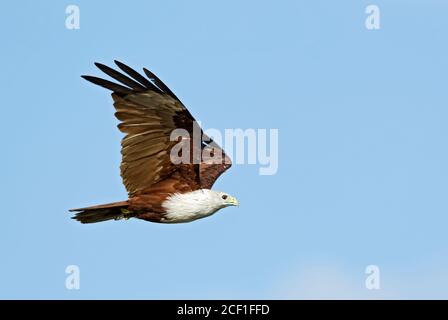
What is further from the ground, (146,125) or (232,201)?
(146,125)

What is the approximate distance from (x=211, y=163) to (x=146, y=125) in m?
1.93

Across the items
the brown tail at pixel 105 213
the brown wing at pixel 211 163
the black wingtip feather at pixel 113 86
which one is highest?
the black wingtip feather at pixel 113 86

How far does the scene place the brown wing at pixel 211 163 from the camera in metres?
28.3

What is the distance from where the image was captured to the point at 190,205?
88.6 ft

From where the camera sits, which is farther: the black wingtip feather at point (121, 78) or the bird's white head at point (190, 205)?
the bird's white head at point (190, 205)

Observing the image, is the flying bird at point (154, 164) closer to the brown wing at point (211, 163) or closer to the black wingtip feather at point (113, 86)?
the black wingtip feather at point (113, 86)

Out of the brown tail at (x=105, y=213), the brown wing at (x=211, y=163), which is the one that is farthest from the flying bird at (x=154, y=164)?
the brown wing at (x=211, y=163)

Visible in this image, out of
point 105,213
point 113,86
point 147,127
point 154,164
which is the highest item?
point 113,86

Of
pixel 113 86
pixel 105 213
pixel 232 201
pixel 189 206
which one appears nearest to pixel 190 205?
pixel 189 206

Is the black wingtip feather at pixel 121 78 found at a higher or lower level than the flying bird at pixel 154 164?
higher

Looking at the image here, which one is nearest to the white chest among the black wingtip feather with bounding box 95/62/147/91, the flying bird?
the flying bird

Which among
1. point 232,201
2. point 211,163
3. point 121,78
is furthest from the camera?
point 211,163

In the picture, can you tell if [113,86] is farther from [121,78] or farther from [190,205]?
[190,205]
